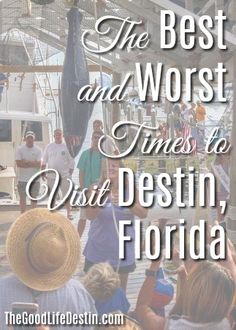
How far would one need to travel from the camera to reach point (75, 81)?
71.6 inches

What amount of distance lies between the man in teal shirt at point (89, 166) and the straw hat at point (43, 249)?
0.19ft

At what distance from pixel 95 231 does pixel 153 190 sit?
22 cm

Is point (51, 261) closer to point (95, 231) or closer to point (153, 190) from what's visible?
point (95, 231)

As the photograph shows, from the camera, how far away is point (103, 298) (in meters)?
1.86

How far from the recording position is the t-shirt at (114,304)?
6.10 ft

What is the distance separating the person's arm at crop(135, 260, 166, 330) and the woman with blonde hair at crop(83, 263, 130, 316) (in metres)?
0.05

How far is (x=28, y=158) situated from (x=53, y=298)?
17.5 inches

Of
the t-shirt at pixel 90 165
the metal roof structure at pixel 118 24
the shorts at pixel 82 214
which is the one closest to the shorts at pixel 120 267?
the shorts at pixel 82 214

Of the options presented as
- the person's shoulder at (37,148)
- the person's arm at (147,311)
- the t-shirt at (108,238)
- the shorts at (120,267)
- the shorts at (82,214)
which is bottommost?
the person's arm at (147,311)

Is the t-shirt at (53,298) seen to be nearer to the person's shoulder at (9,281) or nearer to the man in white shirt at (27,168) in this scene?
the person's shoulder at (9,281)

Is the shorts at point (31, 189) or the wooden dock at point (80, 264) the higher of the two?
the shorts at point (31, 189)

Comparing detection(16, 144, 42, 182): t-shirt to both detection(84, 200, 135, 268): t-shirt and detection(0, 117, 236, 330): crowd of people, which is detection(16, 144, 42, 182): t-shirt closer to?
detection(0, 117, 236, 330): crowd of people

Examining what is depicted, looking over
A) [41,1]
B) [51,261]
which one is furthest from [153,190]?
[41,1]

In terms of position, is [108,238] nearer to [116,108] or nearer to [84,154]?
[84,154]
